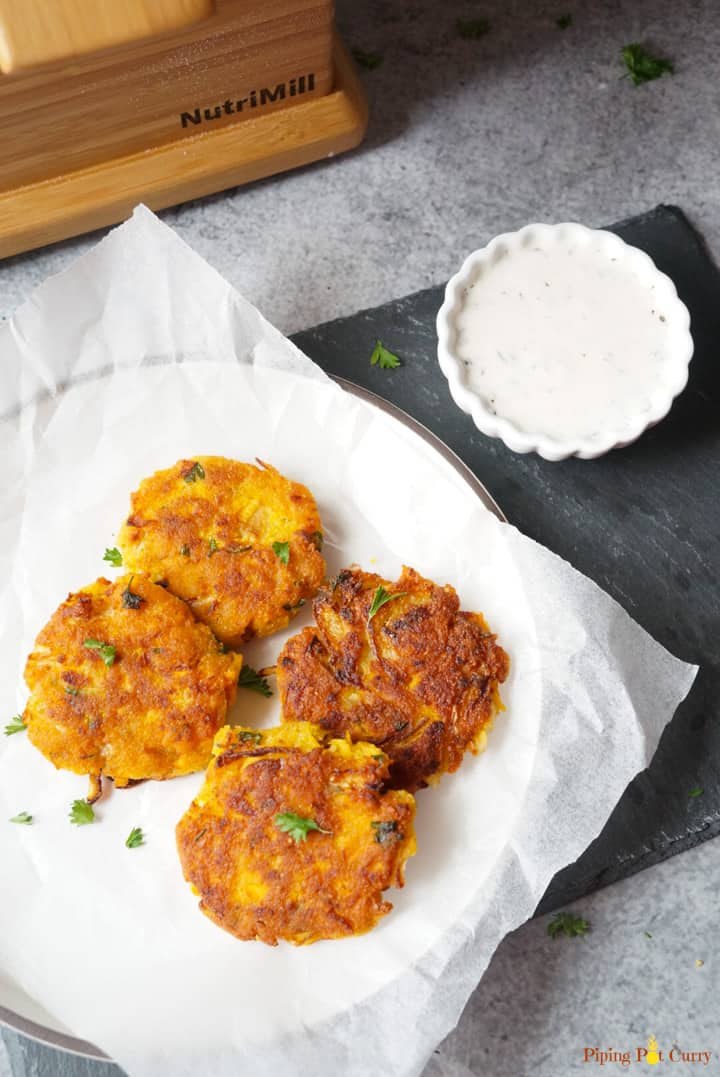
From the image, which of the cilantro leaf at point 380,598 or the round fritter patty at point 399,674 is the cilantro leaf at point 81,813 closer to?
the round fritter patty at point 399,674

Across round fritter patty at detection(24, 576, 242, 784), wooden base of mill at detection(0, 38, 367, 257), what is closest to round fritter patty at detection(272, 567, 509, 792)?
round fritter patty at detection(24, 576, 242, 784)

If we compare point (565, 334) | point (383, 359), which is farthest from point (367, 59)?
point (565, 334)

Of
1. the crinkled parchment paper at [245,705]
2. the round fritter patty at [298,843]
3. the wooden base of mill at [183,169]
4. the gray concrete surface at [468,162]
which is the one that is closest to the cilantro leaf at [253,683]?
the crinkled parchment paper at [245,705]

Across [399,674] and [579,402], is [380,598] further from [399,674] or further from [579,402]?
[579,402]

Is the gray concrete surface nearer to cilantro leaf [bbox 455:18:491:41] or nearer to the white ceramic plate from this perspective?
cilantro leaf [bbox 455:18:491:41]

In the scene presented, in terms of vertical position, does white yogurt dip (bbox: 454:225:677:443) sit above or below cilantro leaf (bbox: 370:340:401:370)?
above

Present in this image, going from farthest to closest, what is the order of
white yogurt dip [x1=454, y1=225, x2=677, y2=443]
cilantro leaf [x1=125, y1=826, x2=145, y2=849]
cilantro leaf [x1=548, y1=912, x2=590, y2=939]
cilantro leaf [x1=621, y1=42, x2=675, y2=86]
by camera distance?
cilantro leaf [x1=621, y1=42, x2=675, y2=86], white yogurt dip [x1=454, y1=225, x2=677, y2=443], cilantro leaf [x1=548, y1=912, x2=590, y2=939], cilantro leaf [x1=125, y1=826, x2=145, y2=849]
